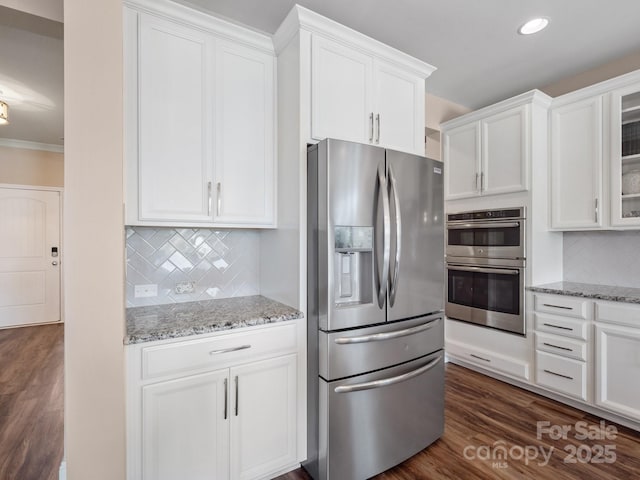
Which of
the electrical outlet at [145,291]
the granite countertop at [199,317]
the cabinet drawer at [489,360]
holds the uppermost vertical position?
the electrical outlet at [145,291]

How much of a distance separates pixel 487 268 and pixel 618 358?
106 centimetres

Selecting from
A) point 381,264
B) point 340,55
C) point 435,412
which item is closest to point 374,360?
point 381,264

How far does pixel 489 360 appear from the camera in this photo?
9.71 ft

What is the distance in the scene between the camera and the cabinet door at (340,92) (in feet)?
6.09

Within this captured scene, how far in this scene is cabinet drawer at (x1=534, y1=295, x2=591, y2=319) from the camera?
240cm

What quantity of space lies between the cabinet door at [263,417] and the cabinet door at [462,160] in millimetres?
2395

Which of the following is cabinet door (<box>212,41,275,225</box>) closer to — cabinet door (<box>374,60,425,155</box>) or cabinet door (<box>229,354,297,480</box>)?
cabinet door (<box>374,60,425,155</box>)

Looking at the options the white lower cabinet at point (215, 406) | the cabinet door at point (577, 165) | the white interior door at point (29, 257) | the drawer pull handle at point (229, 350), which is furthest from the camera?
the white interior door at point (29, 257)

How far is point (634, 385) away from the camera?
7.08 feet

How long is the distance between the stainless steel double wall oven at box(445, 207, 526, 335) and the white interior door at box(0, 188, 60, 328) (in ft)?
18.7

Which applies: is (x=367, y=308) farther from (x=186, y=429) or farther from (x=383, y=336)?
(x=186, y=429)

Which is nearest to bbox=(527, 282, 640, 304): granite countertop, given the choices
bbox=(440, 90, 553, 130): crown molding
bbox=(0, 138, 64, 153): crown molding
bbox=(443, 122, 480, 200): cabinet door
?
bbox=(443, 122, 480, 200): cabinet door

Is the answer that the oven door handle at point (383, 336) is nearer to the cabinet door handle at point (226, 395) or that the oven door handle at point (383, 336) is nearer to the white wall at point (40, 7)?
the cabinet door handle at point (226, 395)

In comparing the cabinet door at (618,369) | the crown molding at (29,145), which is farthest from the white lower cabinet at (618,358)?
the crown molding at (29,145)
